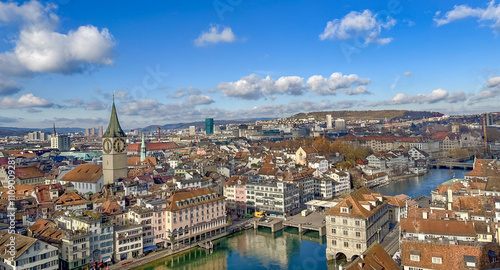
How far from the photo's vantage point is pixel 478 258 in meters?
16.2

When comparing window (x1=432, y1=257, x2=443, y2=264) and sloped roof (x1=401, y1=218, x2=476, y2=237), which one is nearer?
window (x1=432, y1=257, x2=443, y2=264)

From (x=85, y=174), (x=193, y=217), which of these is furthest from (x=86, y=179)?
(x=193, y=217)

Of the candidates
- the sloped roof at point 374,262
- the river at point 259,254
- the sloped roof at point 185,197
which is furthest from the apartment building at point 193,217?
→ the sloped roof at point 374,262

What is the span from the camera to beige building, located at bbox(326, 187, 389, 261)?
25219 mm

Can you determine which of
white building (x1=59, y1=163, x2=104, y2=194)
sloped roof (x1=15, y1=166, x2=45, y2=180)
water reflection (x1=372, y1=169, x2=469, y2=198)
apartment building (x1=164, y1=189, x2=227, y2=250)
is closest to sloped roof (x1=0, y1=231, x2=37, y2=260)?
apartment building (x1=164, y1=189, x2=227, y2=250)

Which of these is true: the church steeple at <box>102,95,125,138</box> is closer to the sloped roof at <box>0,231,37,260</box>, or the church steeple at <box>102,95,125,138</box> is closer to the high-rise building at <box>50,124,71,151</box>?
the sloped roof at <box>0,231,37,260</box>

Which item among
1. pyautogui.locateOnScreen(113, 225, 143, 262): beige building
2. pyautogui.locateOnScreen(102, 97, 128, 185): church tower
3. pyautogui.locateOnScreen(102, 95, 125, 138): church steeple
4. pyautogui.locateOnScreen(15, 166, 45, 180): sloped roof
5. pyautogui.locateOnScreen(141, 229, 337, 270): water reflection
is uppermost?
pyautogui.locateOnScreen(102, 95, 125, 138): church steeple

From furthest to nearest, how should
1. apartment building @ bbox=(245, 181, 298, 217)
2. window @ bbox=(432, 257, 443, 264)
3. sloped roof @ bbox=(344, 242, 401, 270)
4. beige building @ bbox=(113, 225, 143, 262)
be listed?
1. apartment building @ bbox=(245, 181, 298, 217)
2. beige building @ bbox=(113, 225, 143, 262)
3. sloped roof @ bbox=(344, 242, 401, 270)
4. window @ bbox=(432, 257, 443, 264)

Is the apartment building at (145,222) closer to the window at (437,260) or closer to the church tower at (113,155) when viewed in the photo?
the church tower at (113,155)

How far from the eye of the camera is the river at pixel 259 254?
27.2m

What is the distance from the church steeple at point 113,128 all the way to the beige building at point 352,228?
3061 centimetres

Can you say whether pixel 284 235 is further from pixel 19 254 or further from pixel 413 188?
pixel 413 188

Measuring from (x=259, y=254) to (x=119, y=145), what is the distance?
2534 centimetres

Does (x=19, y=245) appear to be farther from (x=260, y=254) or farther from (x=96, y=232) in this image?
(x=260, y=254)
